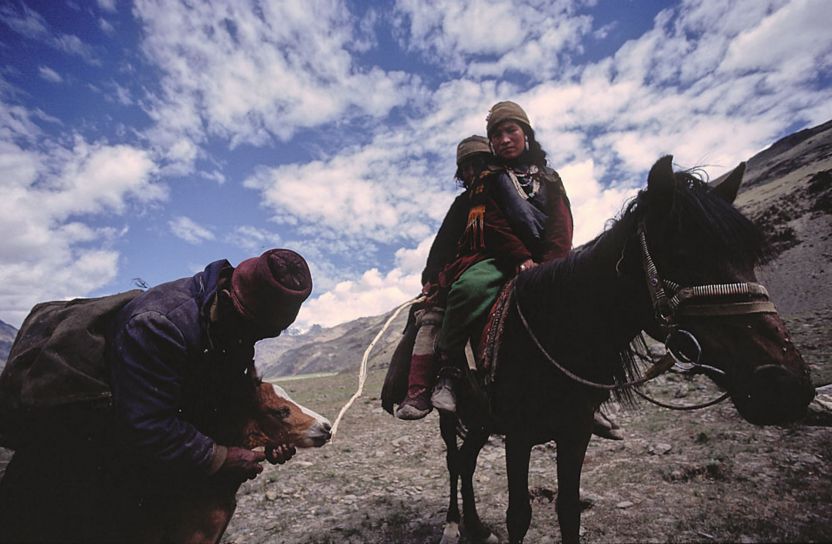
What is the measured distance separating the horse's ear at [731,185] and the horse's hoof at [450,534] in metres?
3.86

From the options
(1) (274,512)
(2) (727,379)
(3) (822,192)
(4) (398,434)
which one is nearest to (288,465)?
(1) (274,512)

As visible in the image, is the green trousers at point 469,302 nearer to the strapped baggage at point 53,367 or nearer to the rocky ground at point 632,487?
the strapped baggage at point 53,367

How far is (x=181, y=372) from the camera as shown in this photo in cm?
197

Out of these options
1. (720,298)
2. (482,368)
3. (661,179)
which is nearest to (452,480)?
(482,368)

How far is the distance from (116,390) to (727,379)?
2788mm

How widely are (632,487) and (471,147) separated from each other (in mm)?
4216

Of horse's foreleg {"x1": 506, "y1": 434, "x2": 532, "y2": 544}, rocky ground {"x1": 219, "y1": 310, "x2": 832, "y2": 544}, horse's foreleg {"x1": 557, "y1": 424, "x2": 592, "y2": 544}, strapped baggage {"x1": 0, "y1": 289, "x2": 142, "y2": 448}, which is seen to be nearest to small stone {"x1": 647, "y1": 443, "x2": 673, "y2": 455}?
rocky ground {"x1": 219, "y1": 310, "x2": 832, "y2": 544}

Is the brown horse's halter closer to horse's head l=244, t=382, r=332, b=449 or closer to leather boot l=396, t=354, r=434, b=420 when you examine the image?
leather boot l=396, t=354, r=434, b=420

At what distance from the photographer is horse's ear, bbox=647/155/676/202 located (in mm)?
1881

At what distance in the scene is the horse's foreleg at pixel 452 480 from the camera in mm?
3934

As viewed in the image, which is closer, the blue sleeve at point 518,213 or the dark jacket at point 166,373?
the dark jacket at point 166,373

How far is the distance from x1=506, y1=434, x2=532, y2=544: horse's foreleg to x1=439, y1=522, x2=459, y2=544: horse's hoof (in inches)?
57.1

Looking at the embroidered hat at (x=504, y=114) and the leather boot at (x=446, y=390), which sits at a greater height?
the embroidered hat at (x=504, y=114)

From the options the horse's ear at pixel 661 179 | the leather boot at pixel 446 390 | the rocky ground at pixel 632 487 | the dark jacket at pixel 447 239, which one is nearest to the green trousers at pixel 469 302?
the leather boot at pixel 446 390
